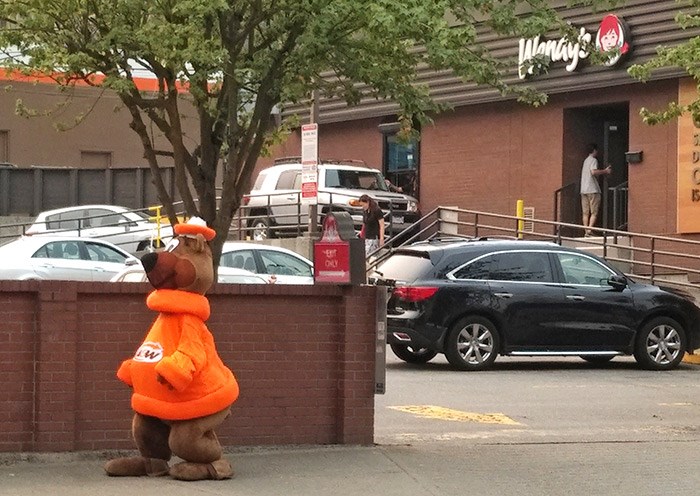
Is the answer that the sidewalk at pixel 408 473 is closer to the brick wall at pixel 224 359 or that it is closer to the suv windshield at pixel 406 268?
the brick wall at pixel 224 359

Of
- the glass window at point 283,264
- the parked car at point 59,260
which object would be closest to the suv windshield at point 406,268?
the glass window at point 283,264

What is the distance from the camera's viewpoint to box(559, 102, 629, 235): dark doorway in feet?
95.8

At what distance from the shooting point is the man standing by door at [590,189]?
28281 mm

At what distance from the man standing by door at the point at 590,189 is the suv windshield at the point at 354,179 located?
15.0 feet

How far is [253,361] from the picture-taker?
11297mm

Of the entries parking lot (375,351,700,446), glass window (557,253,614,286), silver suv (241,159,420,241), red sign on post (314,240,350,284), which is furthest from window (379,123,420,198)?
red sign on post (314,240,350,284)

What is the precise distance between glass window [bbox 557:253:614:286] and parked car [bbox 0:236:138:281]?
7612mm

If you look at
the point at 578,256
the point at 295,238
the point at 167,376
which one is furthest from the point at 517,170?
the point at 167,376

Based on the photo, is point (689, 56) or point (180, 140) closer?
point (180, 140)

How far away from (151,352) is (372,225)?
17.9 meters

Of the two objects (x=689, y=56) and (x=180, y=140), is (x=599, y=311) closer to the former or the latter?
(x=689, y=56)

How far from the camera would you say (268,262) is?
2183 cm

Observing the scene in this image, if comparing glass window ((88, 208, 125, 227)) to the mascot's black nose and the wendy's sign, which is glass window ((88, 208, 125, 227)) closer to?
the wendy's sign

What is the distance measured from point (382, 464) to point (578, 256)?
357 inches
